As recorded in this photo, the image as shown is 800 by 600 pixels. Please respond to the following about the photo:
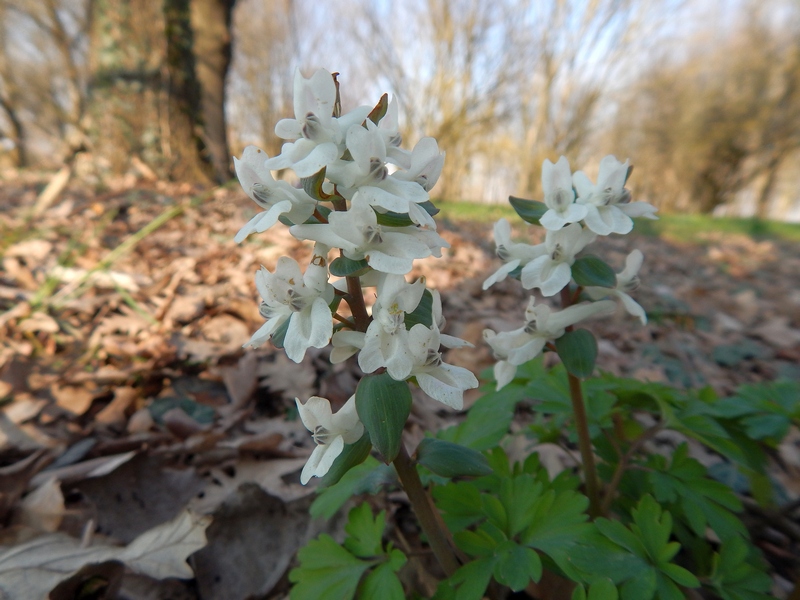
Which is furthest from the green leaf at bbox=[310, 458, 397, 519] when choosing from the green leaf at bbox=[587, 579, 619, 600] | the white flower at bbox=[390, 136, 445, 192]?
the white flower at bbox=[390, 136, 445, 192]

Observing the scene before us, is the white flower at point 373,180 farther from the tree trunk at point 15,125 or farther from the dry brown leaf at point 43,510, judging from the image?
the tree trunk at point 15,125

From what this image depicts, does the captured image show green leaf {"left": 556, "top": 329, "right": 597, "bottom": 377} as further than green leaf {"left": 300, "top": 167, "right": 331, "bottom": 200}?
Yes

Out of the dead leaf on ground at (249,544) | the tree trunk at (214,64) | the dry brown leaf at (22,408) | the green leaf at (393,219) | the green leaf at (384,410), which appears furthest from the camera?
the tree trunk at (214,64)

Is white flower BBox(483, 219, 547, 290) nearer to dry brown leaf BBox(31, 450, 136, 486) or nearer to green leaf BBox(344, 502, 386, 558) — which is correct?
green leaf BBox(344, 502, 386, 558)

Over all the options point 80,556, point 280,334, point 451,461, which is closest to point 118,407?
point 80,556

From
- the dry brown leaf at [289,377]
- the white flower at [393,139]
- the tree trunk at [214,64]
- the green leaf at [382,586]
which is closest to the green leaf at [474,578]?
the green leaf at [382,586]

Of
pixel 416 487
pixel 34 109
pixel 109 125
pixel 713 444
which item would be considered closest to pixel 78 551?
pixel 416 487

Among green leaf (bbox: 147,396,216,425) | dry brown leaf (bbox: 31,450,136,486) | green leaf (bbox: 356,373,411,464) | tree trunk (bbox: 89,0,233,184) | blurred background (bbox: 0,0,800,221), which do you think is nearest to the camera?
green leaf (bbox: 356,373,411,464)
